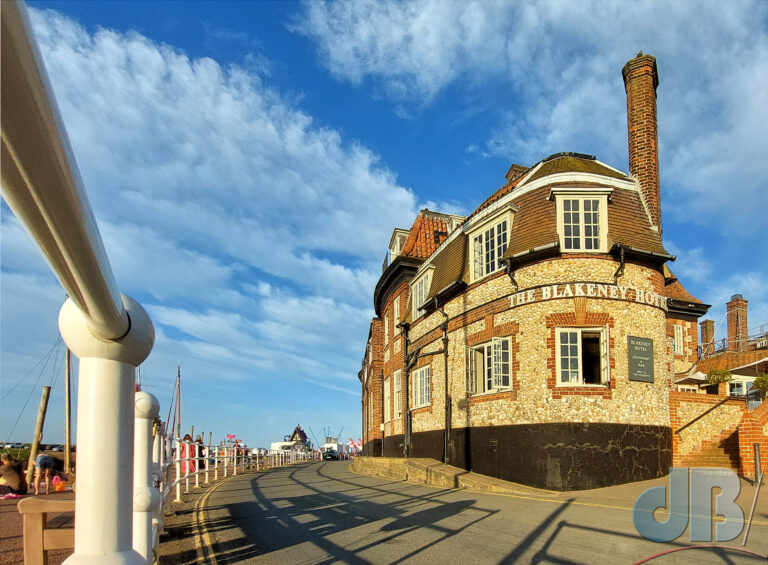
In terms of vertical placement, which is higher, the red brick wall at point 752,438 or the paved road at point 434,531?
the red brick wall at point 752,438

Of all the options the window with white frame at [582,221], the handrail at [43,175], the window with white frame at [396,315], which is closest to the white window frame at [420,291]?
the window with white frame at [396,315]

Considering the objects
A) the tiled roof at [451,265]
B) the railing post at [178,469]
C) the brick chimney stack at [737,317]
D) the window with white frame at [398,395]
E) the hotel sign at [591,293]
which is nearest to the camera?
the railing post at [178,469]

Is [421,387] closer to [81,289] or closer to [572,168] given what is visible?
[572,168]

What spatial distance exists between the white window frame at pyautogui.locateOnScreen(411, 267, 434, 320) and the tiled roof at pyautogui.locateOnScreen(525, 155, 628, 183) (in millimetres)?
7005

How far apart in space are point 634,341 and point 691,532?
24.3 feet

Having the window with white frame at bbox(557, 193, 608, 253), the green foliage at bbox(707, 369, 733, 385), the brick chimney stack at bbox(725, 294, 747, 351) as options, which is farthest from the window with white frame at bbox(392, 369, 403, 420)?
the brick chimney stack at bbox(725, 294, 747, 351)

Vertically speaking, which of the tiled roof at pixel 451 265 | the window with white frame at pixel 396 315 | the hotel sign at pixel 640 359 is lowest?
the hotel sign at pixel 640 359

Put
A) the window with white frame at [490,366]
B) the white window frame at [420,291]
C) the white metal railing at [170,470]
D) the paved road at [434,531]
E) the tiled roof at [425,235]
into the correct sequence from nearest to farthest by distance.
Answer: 1. the white metal railing at [170,470]
2. the paved road at [434,531]
3. the window with white frame at [490,366]
4. the white window frame at [420,291]
5. the tiled roof at [425,235]

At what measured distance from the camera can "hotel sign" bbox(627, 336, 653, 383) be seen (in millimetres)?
15086

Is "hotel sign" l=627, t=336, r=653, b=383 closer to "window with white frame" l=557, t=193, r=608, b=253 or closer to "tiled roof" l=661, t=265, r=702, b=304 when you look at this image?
"window with white frame" l=557, t=193, r=608, b=253

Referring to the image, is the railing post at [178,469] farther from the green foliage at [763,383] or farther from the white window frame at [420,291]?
the green foliage at [763,383]

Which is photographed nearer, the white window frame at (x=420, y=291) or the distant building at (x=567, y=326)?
the distant building at (x=567, y=326)

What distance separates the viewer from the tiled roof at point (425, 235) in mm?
28578

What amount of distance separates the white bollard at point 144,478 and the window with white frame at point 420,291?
1802cm
